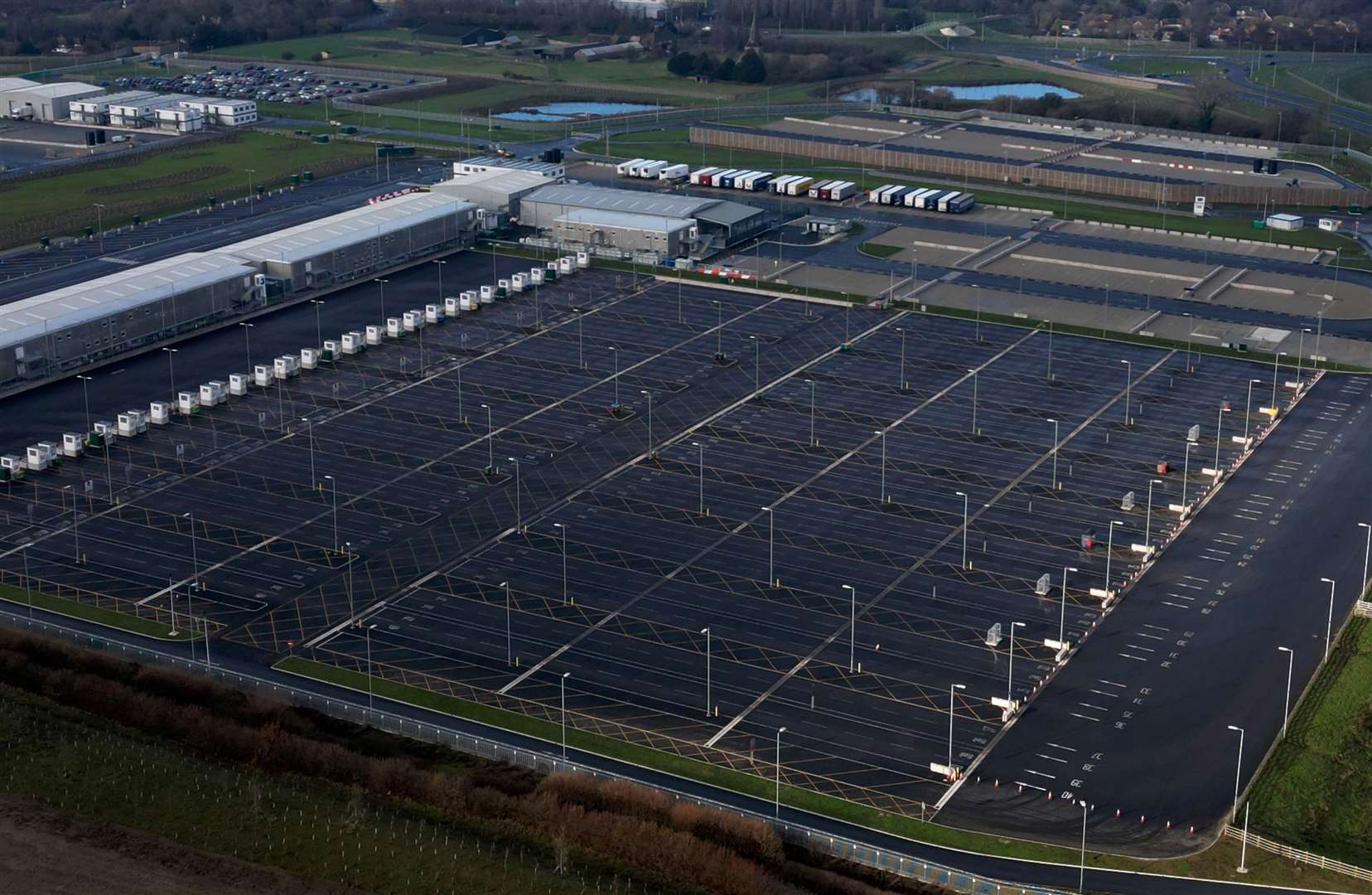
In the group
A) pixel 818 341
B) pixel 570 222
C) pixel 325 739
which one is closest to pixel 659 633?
pixel 325 739

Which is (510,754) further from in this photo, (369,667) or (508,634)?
(508,634)

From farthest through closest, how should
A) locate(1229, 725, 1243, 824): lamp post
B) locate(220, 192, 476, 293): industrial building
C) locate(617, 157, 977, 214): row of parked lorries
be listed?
locate(617, 157, 977, 214): row of parked lorries < locate(220, 192, 476, 293): industrial building < locate(1229, 725, 1243, 824): lamp post

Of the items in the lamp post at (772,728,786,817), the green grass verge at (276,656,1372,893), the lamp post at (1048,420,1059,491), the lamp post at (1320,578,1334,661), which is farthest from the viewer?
the lamp post at (1048,420,1059,491)

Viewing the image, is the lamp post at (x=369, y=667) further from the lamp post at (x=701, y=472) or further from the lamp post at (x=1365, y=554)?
the lamp post at (x=1365, y=554)

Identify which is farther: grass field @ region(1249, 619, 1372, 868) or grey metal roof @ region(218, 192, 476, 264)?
grey metal roof @ region(218, 192, 476, 264)

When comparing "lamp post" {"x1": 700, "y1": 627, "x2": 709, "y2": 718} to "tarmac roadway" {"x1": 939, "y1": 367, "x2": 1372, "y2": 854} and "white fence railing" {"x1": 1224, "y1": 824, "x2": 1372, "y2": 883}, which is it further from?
"white fence railing" {"x1": 1224, "y1": 824, "x2": 1372, "y2": 883}

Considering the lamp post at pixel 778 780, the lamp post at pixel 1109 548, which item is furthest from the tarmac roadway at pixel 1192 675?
the lamp post at pixel 778 780

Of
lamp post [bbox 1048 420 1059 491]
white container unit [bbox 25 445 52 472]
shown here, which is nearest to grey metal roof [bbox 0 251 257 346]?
white container unit [bbox 25 445 52 472]
